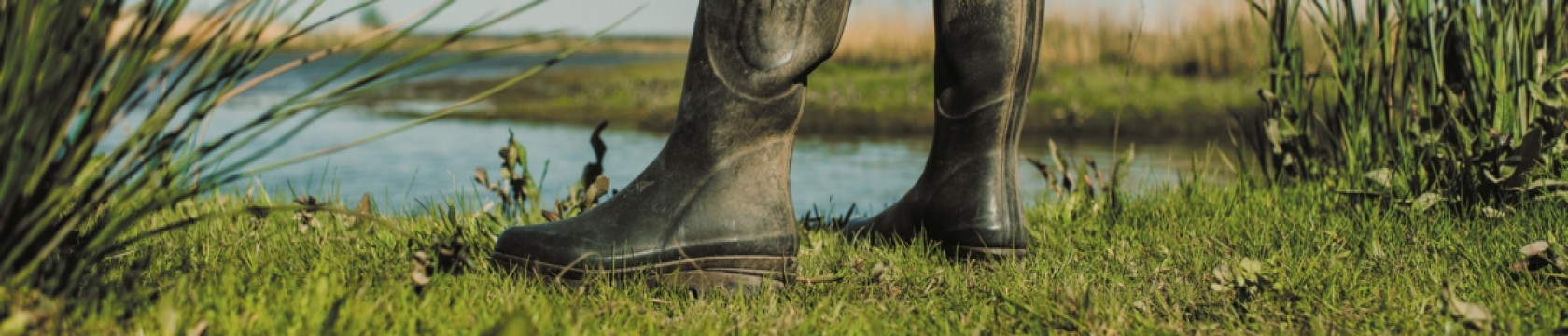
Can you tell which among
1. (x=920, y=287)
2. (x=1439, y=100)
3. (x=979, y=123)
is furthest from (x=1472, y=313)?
(x=1439, y=100)

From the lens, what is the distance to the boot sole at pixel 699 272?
1.70 meters

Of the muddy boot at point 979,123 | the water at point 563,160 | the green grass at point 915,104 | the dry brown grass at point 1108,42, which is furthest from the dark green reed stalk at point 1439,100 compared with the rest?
the dry brown grass at point 1108,42

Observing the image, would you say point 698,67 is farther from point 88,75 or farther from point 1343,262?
point 1343,262

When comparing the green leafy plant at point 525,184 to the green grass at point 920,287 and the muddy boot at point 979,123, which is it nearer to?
the green grass at point 920,287

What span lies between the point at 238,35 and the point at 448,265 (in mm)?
403

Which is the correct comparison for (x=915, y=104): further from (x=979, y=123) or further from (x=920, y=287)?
(x=920, y=287)

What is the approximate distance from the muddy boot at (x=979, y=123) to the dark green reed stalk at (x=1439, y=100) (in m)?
0.85

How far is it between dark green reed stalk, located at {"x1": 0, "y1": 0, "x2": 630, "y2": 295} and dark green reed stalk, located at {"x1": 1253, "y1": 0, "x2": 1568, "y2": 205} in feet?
6.22

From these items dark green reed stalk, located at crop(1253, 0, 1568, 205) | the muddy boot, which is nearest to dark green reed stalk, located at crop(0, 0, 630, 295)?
the muddy boot

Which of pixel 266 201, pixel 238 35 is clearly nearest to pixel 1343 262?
pixel 238 35

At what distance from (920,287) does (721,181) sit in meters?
0.33

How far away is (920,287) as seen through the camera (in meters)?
1.75

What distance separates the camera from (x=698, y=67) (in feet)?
5.54

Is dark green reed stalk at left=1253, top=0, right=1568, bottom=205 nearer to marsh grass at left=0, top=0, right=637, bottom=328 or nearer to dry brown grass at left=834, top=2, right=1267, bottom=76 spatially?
marsh grass at left=0, top=0, right=637, bottom=328
